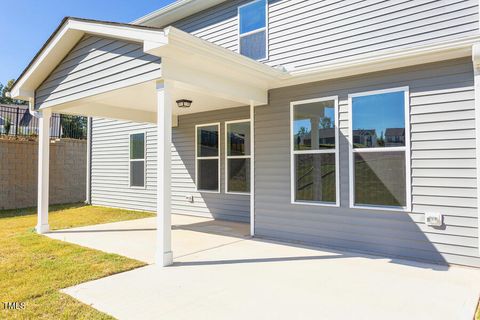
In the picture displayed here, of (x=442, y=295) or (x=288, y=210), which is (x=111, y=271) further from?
(x=442, y=295)

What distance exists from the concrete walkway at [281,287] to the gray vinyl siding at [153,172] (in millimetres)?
2788

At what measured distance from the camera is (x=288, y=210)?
602 centimetres

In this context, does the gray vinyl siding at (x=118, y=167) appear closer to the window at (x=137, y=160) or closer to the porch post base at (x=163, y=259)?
the window at (x=137, y=160)

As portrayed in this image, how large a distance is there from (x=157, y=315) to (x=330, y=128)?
3.96m

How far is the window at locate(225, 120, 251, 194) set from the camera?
25.5 ft

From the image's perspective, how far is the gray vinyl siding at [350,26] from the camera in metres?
4.82

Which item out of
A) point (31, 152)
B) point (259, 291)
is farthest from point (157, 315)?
point (31, 152)

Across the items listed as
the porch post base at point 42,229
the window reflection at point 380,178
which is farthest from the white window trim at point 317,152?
the porch post base at point 42,229

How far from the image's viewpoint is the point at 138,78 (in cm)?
473

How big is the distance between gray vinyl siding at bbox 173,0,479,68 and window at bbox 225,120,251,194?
182 cm

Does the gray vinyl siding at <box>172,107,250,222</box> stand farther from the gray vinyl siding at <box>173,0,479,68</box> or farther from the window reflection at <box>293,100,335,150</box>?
the window reflection at <box>293,100,335,150</box>

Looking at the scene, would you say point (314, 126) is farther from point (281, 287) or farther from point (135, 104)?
point (135, 104)

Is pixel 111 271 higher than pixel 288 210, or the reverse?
pixel 288 210

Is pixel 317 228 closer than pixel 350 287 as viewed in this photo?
No
